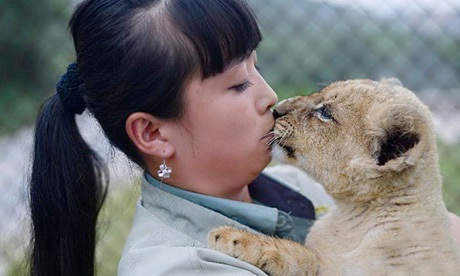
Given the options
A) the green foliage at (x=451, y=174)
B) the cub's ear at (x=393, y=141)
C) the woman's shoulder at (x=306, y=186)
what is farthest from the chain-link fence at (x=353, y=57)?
the cub's ear at (x=393, y=141)

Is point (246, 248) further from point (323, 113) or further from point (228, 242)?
point (323, 113)

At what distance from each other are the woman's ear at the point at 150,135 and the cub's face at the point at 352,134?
0.34 metres

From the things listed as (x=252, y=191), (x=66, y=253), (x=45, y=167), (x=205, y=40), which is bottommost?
(x=66, y=253)

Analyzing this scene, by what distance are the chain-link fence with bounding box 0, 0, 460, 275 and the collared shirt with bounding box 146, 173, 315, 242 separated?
2.06m

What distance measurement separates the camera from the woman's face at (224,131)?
2445mm

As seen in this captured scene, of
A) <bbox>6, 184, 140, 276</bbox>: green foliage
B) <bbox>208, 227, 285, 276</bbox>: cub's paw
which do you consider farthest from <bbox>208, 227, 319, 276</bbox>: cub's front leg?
<bbox>6, 184, 140, 276</bbox>: green foliage

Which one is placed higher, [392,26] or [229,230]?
[392,26]

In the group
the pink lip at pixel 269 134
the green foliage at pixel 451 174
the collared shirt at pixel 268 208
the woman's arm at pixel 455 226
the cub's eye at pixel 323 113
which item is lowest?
the collared shirt at pixel 268 208

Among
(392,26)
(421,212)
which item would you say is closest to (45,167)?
(421,212)

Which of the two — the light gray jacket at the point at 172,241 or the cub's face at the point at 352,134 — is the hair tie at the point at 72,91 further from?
the cub's face at the point at 352,134

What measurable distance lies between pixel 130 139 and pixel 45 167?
0.32m

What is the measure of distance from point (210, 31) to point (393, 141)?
65 centimetres

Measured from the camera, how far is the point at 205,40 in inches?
95.3

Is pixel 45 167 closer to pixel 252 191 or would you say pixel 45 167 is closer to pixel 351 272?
pixel 252 191
